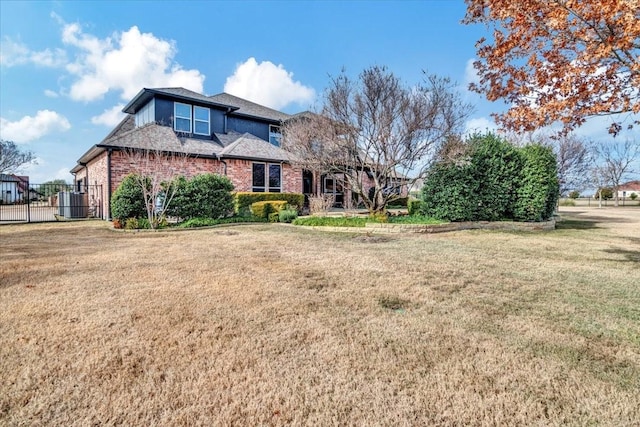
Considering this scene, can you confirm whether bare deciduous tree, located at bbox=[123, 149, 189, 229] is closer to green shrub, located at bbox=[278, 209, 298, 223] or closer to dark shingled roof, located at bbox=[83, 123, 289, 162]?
dark shingled roof, located at bbox=[83, 123, 289, 162]

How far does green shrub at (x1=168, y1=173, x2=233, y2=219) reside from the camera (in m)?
12.2

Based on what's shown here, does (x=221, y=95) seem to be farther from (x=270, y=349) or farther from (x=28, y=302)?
(x=270, y=349)

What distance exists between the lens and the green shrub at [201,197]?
12.2 metres

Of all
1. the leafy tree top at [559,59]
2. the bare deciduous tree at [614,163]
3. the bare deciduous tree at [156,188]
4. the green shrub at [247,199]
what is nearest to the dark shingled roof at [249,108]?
the green shrub at [247,199]

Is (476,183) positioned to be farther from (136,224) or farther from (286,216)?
(136,224)

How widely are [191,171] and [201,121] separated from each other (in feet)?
13.4

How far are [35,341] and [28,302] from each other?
1354 mm

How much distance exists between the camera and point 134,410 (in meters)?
2.02

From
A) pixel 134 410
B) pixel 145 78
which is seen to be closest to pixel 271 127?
pixel 145 78

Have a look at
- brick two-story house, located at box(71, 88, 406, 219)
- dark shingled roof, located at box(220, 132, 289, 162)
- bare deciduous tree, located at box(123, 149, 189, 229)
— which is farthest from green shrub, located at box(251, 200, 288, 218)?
dark shingled roof, located at box(220, 132, 289, 162)

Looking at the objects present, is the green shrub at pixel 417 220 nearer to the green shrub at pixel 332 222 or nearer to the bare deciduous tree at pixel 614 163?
the green shrub at pixel 332 222

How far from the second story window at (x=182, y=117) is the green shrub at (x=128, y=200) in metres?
7.15

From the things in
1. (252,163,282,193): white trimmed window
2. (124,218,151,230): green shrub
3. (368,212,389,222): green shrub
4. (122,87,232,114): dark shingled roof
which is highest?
(122,87,232,114): dark shingled roof

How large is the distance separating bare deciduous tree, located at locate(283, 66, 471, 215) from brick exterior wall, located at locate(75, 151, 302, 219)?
5.65 metres
